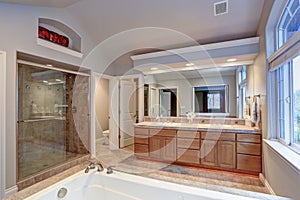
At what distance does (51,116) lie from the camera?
3.95m

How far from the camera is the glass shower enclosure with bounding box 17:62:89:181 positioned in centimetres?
329

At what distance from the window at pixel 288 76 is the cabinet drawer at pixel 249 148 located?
0.53m

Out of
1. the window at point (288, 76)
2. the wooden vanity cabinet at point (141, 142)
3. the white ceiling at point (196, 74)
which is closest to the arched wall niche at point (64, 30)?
the white ceiling at point (196, 74)

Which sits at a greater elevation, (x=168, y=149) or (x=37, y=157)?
(x=168, y=149)

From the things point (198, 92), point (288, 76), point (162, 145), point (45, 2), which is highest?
point (45, 2)

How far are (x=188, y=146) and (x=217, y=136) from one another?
1.83 feet

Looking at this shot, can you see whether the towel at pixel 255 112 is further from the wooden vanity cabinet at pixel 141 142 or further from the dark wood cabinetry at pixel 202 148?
the wooden vanity cabinet at pixel 141 142

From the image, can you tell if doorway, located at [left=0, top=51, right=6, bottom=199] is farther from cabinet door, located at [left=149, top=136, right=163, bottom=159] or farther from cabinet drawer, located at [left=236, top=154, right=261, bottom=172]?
cabinet drawer, located at [left=236, top=154, right=261, bottom=172]

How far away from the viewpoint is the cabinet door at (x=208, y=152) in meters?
3.07

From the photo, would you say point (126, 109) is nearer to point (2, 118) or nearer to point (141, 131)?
point (141, 131)

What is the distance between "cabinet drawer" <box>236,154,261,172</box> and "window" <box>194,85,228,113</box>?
3.19 feet

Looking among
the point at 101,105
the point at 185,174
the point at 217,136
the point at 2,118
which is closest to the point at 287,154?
the point at 217,136

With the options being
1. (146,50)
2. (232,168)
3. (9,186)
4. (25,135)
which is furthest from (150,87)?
(9,186)

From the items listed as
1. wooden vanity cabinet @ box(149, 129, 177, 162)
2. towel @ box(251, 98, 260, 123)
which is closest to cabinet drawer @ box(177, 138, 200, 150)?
wooden vanity cabinet @ box(149, 129, 177, 162)
